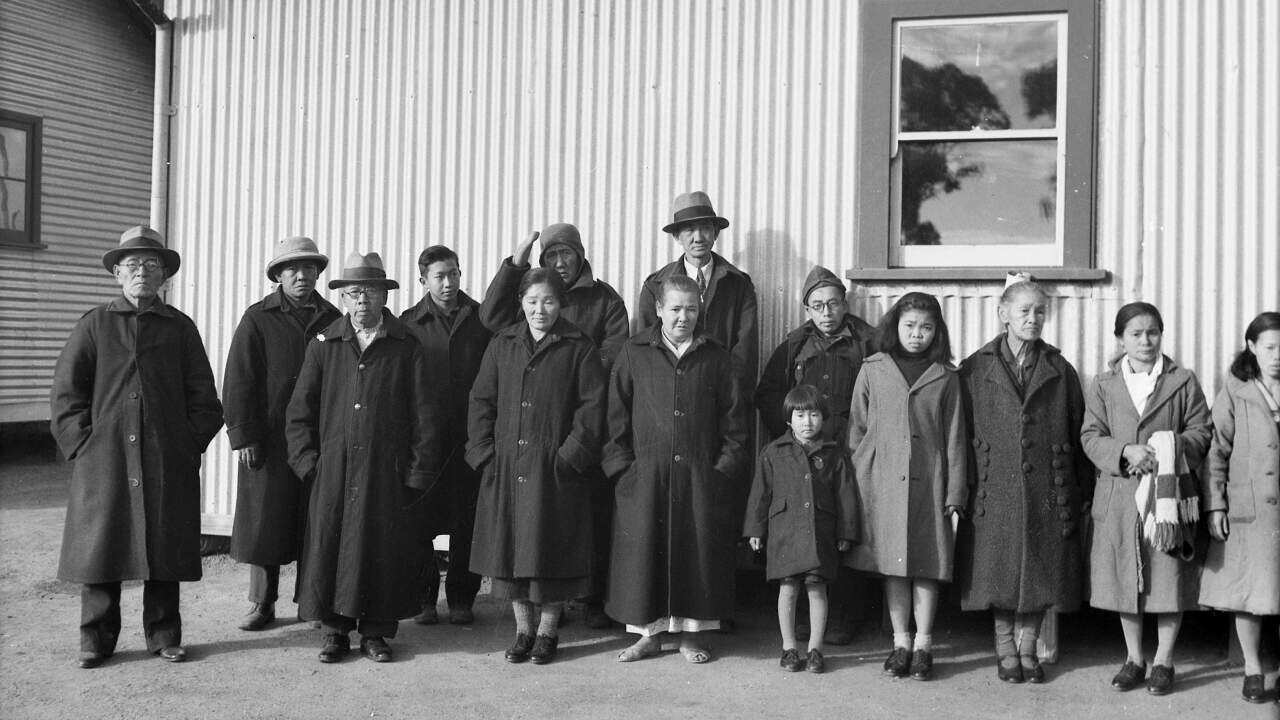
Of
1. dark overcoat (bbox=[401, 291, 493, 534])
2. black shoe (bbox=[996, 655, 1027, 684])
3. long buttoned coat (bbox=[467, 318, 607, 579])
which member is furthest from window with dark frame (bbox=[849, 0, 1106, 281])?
dark overcoat (bbox=[401, 291, 493, 534])

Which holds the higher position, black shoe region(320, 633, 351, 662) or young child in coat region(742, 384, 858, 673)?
young child in coat region(742, 384, 858, 673)

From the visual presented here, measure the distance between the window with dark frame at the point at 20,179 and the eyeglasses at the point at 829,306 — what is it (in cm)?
1185

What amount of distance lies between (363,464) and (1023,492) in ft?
10.8

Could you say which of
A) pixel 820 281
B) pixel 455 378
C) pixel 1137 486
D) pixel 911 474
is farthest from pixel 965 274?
pixel 455 378

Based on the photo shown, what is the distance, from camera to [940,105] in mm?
6531

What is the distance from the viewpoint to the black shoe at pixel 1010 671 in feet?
16.8

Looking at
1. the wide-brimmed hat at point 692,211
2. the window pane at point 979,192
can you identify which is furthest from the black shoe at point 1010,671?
the wide-brimmed hat at point 692,211

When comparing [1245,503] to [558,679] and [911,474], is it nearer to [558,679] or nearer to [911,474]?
[911,474]

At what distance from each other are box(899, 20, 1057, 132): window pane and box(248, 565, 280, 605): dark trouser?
4.65 m

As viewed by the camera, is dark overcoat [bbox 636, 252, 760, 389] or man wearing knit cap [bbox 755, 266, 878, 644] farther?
dark overcoat [bbox 636, 252, 760, 389]

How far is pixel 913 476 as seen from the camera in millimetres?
5203

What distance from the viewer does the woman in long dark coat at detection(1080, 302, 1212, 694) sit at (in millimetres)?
4977

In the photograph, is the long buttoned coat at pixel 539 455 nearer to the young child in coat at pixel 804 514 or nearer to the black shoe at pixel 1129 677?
the young child in coat at pixel 804 514

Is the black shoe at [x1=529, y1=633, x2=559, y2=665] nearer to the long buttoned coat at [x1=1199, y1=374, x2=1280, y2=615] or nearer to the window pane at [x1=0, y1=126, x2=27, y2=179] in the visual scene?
the long buttoned coat at [x1=1199, y1=374, x2=1280, y2=615]
